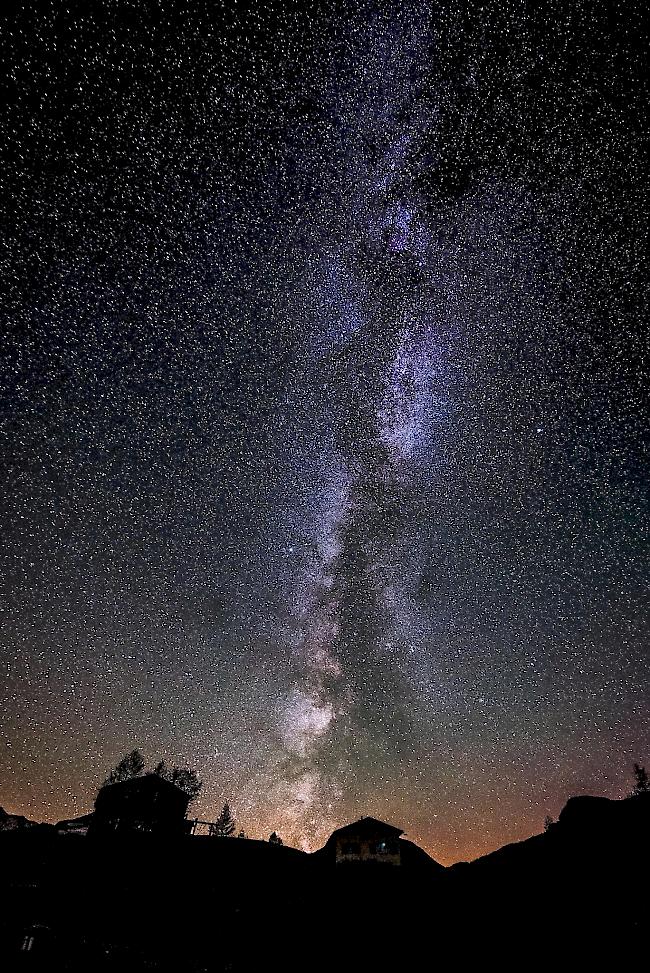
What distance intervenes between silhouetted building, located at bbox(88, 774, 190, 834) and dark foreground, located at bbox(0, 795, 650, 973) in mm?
7289

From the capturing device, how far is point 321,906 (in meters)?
18.5

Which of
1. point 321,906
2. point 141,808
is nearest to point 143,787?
point 141,808

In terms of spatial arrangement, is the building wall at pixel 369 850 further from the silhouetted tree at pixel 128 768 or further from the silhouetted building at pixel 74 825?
the silhouetted tree at pixel 128 768

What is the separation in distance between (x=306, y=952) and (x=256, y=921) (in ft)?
6.93

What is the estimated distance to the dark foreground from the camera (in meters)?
14.9

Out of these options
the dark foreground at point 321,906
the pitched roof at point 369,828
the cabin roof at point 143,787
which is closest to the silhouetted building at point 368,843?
the pitched roof at point 369,828

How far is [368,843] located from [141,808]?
13312 millimetres

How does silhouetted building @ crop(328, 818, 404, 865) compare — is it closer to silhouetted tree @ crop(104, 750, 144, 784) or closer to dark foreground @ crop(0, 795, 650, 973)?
dark foreground @ crop(0, 795, 650, 973)

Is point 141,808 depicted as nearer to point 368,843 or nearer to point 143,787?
point 143,787

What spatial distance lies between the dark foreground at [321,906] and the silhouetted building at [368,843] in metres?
3.98

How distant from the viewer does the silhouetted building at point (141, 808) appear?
2809 centimetres

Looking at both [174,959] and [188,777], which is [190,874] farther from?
[188,777]

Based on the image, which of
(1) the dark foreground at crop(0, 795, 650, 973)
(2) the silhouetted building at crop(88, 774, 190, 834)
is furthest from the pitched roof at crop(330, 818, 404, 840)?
(2) the silhouetted building at crop(88, 774, 190, 834)

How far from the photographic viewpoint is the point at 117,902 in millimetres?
19219
